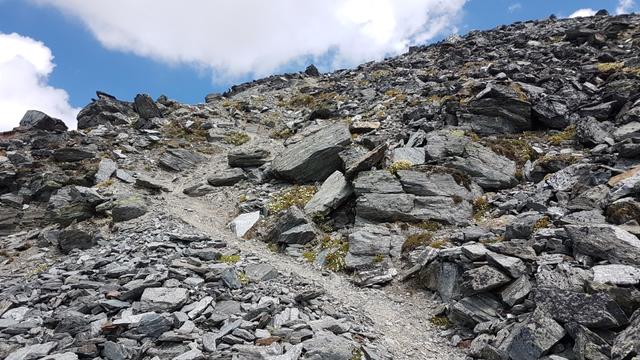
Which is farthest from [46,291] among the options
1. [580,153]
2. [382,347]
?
[580,153]

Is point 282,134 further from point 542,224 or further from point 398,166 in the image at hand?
point 542,224

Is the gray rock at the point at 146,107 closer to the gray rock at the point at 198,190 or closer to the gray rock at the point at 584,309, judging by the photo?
the gray rock at the point at 198,190

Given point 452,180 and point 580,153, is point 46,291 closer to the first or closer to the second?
point 452,180

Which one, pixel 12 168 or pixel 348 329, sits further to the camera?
pixel 12 168

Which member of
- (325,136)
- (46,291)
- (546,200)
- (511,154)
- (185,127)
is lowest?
(46,291)

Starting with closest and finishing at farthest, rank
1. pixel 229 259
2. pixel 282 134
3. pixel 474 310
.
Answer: pixel 474 310 < pixel 229 259 < pixel 282 134

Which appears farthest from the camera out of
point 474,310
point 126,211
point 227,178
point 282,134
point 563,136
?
point 282,134

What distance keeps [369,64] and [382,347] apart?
69.2 meters

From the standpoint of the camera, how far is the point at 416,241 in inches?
793

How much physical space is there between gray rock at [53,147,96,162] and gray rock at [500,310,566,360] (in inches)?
1443

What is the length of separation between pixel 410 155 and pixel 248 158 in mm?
14030

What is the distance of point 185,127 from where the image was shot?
4616 cm

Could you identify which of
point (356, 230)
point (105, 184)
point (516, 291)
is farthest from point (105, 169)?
point (516, 291)

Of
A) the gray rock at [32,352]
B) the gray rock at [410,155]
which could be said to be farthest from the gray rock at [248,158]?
the gray rock at [32,352]
